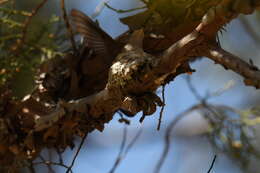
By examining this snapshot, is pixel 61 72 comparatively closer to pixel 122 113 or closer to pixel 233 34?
pixel 122 113

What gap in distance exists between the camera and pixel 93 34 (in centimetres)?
98

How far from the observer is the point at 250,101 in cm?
258

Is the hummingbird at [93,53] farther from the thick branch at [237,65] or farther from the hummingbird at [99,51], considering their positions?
the thick branch at [237,65]

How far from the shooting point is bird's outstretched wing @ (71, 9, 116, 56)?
963 millimetres

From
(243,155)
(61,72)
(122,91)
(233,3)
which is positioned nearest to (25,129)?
(61,72)

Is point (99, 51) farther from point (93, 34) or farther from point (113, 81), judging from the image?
point (113, 81)

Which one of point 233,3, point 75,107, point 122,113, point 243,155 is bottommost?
point 243,155

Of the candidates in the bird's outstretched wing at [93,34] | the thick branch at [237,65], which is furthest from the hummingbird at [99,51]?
the thick branch at [237,65]

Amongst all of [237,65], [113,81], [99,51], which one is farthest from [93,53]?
[237,65]

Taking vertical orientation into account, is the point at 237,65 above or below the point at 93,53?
above

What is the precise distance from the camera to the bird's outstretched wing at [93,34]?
3.16 ft

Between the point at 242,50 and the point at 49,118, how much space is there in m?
1.78

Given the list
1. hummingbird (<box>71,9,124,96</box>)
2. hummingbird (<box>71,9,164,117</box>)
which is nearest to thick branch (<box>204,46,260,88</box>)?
hummingbird (<box>71,9,164,117</box>)

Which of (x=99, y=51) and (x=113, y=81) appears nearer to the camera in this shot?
(x=113, y=81)
